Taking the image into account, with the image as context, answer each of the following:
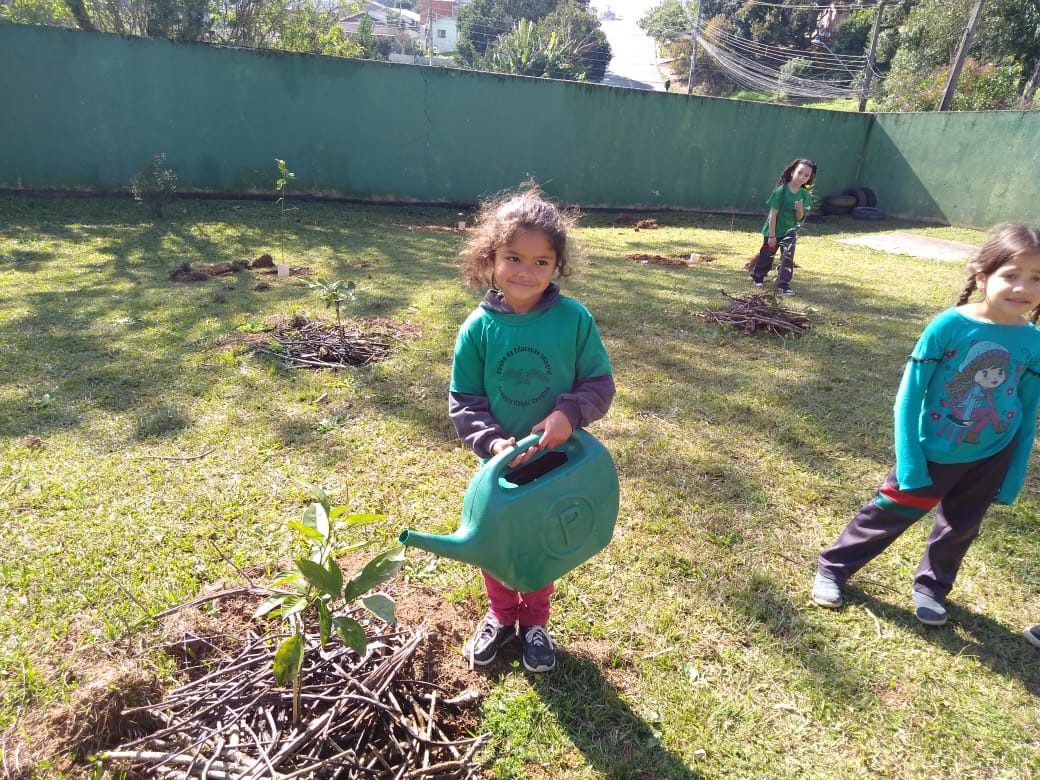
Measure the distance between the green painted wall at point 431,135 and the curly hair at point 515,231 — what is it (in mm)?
10292

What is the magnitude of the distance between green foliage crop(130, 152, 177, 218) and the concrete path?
11156mm

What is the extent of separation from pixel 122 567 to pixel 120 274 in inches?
204

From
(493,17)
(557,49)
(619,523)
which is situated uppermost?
(493,17)

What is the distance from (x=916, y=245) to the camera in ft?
34.3

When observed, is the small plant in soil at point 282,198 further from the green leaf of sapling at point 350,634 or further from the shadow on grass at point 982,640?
the shadow on grass at point 982,640

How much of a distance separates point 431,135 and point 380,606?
11451 mm

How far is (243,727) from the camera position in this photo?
1.50m

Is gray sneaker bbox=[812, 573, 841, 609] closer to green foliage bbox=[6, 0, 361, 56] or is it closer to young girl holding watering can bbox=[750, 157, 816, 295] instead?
young girl holding watering can bbox=[750, 157, 816, 295]

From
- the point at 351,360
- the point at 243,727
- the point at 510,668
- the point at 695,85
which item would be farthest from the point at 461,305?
the point at 695,85

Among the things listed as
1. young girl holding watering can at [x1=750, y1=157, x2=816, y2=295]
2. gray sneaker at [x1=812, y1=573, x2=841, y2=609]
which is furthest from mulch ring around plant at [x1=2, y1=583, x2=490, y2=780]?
young girl holding watering can at [x1=750, y1=157, x2=816, y2=295]

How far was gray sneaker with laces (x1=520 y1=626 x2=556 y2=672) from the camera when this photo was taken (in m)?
1.92

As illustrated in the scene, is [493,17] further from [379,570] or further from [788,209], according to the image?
[379,570]

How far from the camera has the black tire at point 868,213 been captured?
13.1 m

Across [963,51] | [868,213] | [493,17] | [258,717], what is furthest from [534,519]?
[493,17]
